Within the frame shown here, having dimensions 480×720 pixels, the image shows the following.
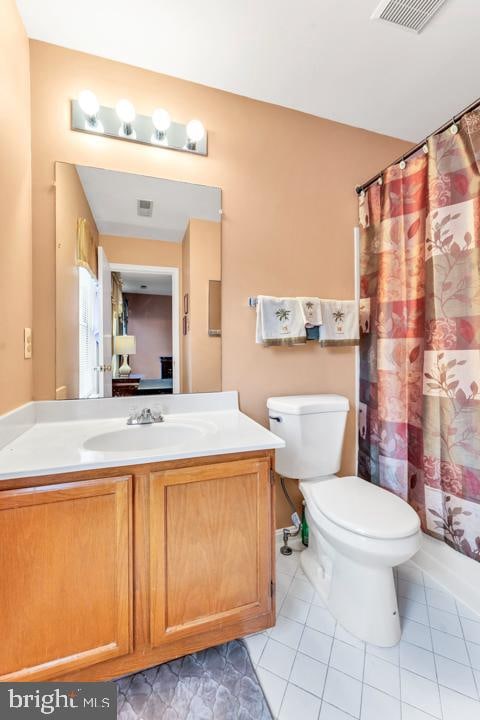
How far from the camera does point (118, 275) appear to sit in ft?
4.93

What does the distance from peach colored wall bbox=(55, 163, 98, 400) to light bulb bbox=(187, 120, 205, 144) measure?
0.56m

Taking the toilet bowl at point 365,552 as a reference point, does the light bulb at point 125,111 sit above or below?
above

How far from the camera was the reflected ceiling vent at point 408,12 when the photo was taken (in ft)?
3.99

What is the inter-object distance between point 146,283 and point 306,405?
3.19 feet

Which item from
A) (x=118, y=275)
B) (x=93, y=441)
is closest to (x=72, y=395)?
(x=93, y=441)

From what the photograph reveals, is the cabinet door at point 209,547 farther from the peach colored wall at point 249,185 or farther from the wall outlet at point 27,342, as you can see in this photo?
the wall outlet at point 27,342

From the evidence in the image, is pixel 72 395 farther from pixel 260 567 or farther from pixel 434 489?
pixel 434 489

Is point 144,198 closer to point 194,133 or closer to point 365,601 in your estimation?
point 194,133

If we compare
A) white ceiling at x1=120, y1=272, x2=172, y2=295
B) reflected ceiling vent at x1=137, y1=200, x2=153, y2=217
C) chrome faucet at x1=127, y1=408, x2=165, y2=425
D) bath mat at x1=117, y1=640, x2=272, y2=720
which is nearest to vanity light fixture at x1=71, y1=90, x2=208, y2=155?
reflected ceiling vent at x1=137, y1=200, x2=153, y2=217

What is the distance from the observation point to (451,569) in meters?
1.47

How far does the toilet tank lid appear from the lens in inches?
61.6

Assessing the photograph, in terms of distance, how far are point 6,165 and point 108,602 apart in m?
1.47
